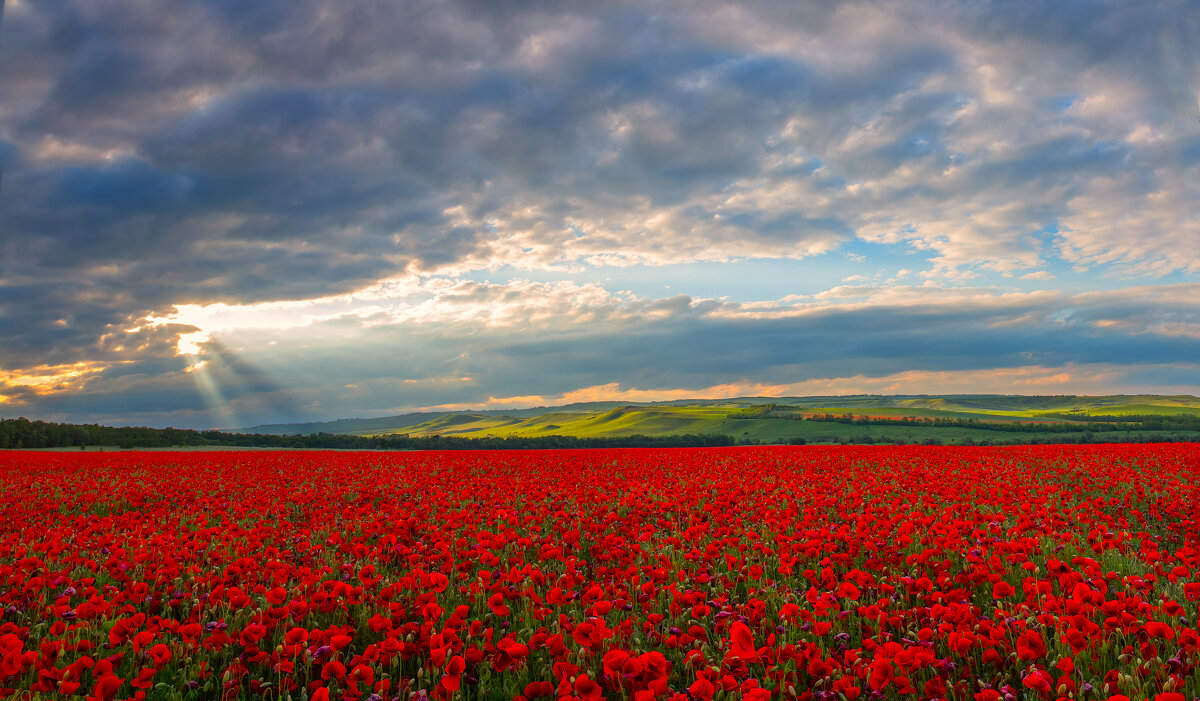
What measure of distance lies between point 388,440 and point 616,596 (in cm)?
6032

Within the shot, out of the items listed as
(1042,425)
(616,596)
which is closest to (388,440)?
(616,596)

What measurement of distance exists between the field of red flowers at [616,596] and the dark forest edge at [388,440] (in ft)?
132

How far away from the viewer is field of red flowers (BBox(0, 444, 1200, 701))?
394cm

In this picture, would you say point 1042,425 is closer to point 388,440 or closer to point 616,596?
point 388,440

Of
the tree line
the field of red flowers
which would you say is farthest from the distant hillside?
the field of red flowers

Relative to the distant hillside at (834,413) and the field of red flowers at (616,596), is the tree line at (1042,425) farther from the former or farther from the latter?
the field of red flowers at (616,596)

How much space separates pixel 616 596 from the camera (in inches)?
222

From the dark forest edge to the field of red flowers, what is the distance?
40299 millimetres

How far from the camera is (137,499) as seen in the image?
570 inches

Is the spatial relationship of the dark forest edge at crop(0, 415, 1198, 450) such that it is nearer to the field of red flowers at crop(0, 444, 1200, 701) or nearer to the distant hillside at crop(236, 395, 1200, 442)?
the distant hillside at crop(236, 395, 1200, 442)

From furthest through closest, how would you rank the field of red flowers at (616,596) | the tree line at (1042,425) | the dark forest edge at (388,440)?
the tree line at (1042,425), the dark forest edge at (388,440), the field of red flowers at (616,596)

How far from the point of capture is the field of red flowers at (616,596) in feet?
12.9

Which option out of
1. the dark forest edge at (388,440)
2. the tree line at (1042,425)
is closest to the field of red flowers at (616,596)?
the dark forest edge at (388,440)

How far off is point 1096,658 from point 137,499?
17916 millimetres
